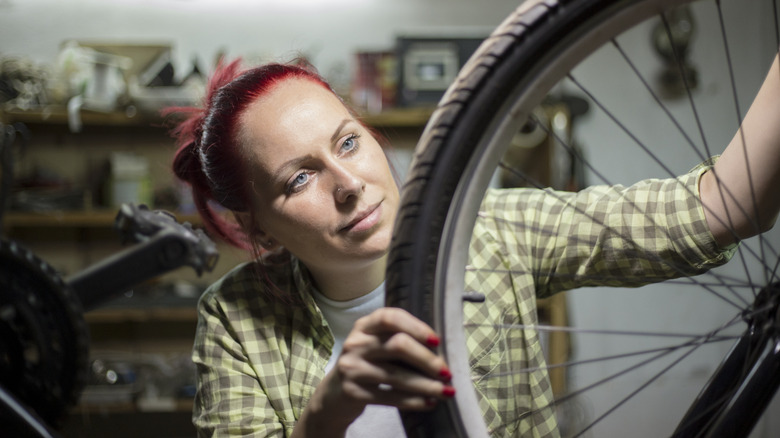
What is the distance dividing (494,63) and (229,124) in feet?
1.41

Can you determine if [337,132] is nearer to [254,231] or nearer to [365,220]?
[365,220]

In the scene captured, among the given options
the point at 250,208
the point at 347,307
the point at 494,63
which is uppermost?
the point at 494,63

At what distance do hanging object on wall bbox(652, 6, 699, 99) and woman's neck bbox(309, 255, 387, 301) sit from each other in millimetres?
2193

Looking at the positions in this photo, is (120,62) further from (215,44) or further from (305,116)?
(305,116)

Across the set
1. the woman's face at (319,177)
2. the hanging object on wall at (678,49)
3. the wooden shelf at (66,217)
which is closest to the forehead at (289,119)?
the woman's face at (319,177)

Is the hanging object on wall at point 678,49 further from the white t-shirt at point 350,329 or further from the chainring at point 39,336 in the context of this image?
the chainring at point 39,336

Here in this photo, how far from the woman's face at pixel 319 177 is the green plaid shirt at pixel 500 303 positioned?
0.38 ft

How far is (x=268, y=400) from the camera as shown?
2.72 feet

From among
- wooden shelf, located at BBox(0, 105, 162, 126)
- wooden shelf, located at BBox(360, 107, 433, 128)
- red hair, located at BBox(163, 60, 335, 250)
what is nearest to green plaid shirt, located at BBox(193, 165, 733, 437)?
red hair, located at BBox(163, 60, 335, 250)

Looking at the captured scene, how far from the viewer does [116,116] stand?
2.46 meters

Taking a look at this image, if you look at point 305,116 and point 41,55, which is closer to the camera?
point 305,116

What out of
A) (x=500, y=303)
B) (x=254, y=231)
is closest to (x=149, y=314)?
(x=254, y=231)

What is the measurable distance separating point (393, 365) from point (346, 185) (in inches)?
11.0

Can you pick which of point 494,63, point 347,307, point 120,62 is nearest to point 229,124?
point 347,307
